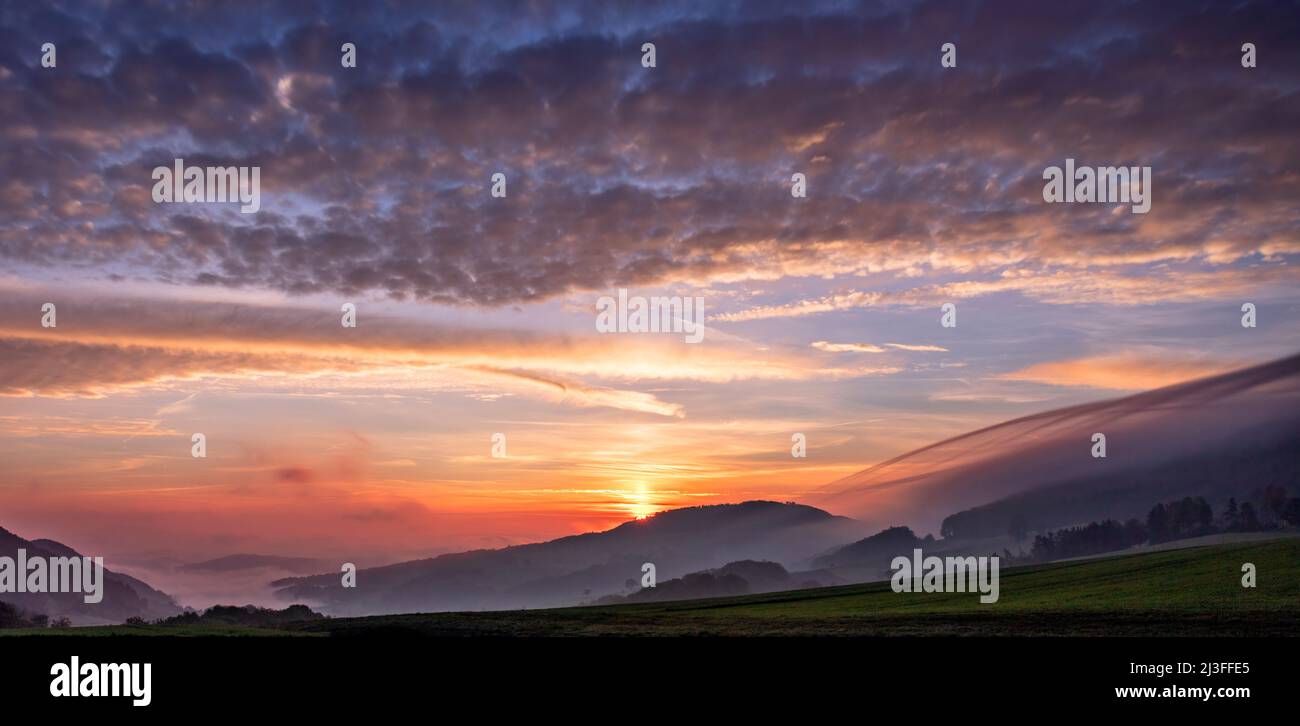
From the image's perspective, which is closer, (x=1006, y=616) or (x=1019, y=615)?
(x=1006, y=616)

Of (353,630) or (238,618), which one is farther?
(238,618)

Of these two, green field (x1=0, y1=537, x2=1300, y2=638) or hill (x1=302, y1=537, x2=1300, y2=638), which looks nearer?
green field (x1=0, y1=537, x2=1300, y2=638)

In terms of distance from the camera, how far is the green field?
52938 millimetres

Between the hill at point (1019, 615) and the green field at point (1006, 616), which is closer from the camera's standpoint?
the green field at point (1006, 616)

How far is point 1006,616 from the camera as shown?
5825cm

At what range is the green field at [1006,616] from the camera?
52938 millimetres

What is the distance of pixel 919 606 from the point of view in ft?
250
